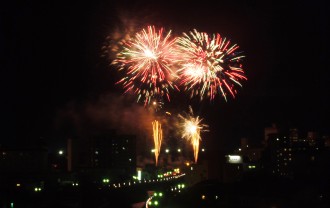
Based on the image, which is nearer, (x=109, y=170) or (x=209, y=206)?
(x=209, y=206)

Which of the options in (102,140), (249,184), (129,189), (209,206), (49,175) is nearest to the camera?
(209,206)

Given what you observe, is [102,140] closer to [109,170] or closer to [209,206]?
[109,170]

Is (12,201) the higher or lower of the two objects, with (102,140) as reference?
lower

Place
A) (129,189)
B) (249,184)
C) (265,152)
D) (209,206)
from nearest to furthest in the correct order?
(209,206) < (249,184) < (129,189) < (265,152)

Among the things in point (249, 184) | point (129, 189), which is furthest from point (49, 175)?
point (249, 184)

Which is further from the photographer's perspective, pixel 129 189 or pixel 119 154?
pixel 119 154

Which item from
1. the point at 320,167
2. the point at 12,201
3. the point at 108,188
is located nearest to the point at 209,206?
the point at 12,201

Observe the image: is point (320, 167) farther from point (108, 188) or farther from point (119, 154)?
point (119, 154)

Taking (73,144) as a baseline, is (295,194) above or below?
below

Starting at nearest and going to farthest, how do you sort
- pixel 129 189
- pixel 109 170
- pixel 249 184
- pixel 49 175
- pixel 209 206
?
pixel 209 206 < pixel 249 184 < pixel 49 175 < pixel 129 189 < pixel 109 170
